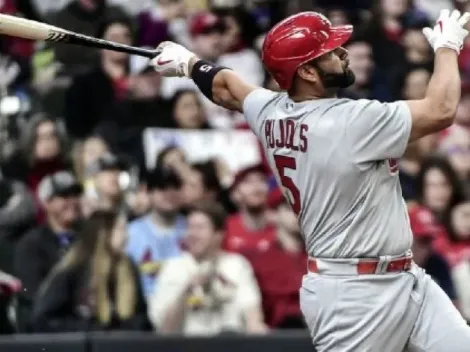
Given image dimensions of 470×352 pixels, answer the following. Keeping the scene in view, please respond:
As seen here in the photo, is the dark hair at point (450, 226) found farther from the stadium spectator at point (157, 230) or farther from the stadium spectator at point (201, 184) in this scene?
the stadium spectator at point (157, 230)

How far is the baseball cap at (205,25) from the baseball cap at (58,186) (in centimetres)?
199

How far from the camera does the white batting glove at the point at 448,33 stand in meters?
5.62

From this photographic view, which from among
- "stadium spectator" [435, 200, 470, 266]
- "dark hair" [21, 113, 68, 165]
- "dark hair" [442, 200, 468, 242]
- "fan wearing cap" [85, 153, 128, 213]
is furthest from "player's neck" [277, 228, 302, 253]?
"dark hair" [21, 113, 68, 165]

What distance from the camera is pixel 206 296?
8344 mm

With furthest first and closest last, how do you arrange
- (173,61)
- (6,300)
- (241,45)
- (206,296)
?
1. (241,45)
2. (6,300)
3. (206,296)
4. (173,61)

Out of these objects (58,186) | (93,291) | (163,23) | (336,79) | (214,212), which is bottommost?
(93,291)

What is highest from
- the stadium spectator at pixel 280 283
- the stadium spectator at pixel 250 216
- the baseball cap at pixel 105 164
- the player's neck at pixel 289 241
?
the baseball cap at pixel 105 164

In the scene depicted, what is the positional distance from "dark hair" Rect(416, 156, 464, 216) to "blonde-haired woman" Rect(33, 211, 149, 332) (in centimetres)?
196

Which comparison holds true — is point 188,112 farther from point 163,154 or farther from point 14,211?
point 14,211

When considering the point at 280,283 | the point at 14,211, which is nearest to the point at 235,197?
the point at 280,283

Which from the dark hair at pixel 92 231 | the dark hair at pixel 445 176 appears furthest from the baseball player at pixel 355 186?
the dark hair at pixel 445 176

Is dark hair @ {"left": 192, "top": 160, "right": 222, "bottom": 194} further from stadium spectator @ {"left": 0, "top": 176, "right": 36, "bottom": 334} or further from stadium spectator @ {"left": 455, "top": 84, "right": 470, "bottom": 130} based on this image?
stadium spectator @ {"left": 455, "top": 84, "right": 470, "bottom": 130}

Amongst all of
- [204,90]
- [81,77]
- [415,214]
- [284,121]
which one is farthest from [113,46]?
[81,77]

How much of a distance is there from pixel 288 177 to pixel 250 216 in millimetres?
3301
